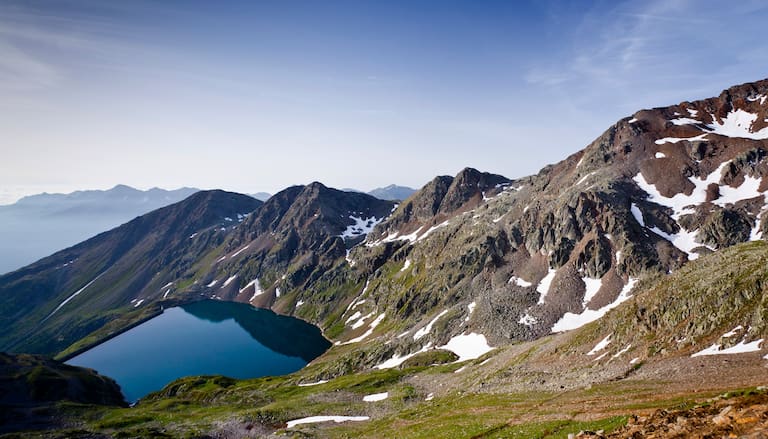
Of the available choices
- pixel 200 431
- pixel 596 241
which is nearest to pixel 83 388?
pixel 200 431

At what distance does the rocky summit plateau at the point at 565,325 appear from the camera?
108 feet

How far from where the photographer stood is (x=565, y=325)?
9725 centimetres

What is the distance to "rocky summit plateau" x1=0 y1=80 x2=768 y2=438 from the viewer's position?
3291cm

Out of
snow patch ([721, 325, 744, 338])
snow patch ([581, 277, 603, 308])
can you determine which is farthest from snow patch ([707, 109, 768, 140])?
snow patch ([721, 325, 744, 338])

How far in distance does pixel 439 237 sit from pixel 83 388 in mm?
145960

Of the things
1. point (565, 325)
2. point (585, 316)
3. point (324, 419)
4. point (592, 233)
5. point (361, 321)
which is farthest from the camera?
point (361, 321)

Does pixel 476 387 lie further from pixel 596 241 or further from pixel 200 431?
pixel 596 241

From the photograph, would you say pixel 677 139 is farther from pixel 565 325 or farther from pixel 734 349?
pixel 734 349

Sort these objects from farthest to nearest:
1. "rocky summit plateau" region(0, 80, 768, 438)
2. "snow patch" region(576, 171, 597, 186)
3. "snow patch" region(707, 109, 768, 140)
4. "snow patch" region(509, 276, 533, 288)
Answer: "snow patch" region(576, 171, 597, 186) < "snow patch" region(707, 109, 768, 140) < "snow patch" region(509, 276, 533, 288) < "rocky summit plateau" region(0, 80, 768, 438)

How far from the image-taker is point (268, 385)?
109 meters

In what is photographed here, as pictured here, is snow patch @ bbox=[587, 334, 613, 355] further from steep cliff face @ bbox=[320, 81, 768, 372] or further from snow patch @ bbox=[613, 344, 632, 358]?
steep cliff face @ bbox=[320, 81, 768, 372]

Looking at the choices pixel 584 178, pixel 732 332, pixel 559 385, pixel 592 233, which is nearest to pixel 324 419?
pixel 559 385

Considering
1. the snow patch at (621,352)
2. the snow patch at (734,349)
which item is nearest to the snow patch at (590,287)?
the snow patch at (621,352)

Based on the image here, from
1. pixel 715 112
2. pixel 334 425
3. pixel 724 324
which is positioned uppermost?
pixel 715 112
